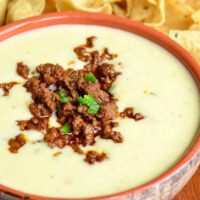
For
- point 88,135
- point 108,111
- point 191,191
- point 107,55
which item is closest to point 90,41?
point 107,55

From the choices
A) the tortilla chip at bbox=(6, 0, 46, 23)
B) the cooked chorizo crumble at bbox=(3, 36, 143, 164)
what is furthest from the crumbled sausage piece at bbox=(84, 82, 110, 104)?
the tortilla chip at bbox=(6, 0, 46, 23)

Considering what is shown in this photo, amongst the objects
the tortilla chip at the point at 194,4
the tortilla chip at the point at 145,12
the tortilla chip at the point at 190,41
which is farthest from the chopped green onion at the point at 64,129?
the tortilla chip at the point at 194,4

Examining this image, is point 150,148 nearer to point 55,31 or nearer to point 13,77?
point 13,77

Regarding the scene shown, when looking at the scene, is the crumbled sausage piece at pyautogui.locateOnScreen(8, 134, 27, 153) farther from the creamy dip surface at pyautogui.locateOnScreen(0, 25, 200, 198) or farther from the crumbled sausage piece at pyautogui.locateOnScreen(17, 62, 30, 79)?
the crumbled sausage piece at pyautogui.locateOnScreen(17, 62, 30, 79)

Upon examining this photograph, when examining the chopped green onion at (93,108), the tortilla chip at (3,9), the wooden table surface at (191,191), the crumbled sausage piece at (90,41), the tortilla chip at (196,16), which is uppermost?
the tortilla chip at (3,9)

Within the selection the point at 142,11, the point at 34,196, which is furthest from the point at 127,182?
the point at 142,11

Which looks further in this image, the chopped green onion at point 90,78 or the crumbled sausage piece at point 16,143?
the chopped green onion at point 90,78

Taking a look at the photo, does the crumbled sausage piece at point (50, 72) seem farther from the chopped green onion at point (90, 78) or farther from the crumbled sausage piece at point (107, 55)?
the crumbled sausage piece at point (107, 55)
